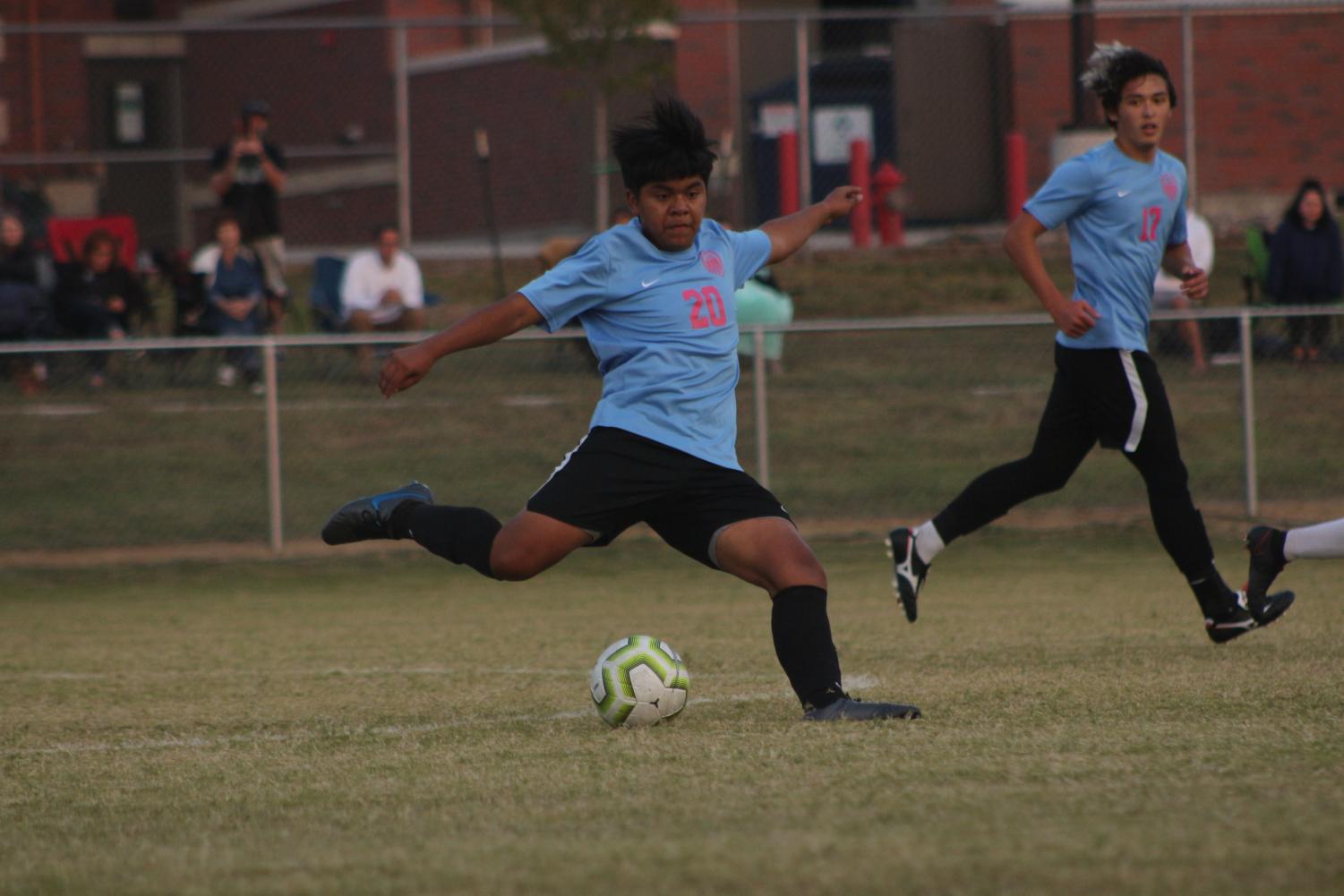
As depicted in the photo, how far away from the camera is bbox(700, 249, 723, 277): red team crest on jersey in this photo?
567cm

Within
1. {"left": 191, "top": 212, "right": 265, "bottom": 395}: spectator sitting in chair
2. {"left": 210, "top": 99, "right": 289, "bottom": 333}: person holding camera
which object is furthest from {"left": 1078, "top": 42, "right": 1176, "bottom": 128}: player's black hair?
{"left": 210, "top": 99, "right": 289, "bottom": 333}: person holding camera

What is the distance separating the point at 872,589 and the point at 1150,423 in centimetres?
344

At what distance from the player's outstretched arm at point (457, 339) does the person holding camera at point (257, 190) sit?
11026mm

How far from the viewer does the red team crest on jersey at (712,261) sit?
5.67 meters

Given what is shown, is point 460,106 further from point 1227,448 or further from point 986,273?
point 1227,448

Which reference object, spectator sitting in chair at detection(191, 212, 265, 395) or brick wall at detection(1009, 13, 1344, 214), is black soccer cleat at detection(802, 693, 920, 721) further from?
brick wall at detection(1009, 13, 1344, 214)

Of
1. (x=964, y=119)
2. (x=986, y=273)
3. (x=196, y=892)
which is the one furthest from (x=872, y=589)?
(x=964, y=119)

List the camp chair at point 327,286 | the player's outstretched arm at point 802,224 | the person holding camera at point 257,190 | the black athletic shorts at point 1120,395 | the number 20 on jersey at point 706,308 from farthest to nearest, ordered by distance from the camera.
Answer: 1. the camp chair at point 327,286
2. the person holding camera at point 257,190
3. the black athletic shorts at point 1120,395
4. the player's outstretched arm at point 802,224
5. the number 20 on jersey at point 706,308

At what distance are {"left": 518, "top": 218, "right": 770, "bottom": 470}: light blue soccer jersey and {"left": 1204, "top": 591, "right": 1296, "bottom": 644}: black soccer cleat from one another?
227cm

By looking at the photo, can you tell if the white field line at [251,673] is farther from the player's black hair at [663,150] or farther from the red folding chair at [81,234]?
the red folding chair at [81,234]

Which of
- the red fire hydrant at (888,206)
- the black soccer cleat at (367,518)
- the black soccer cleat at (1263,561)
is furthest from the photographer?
the red fire hydrant at (888,206)

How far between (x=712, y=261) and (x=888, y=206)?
12.8 metres

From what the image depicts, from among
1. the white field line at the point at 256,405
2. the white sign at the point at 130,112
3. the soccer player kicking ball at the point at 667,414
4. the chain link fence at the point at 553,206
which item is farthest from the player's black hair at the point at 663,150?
the white sign at the point at 130,112

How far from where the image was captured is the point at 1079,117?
1725 centimetres
